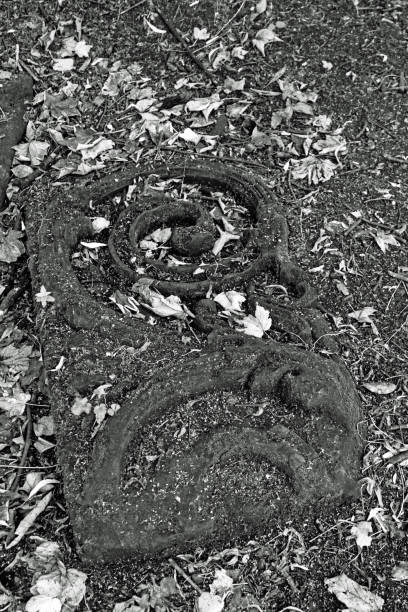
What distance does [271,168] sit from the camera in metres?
3.83

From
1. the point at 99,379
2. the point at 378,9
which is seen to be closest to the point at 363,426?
the point at 99,379

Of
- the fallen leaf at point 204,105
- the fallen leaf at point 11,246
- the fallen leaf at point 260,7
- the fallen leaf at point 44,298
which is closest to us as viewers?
the fallen leaf at point 44,298

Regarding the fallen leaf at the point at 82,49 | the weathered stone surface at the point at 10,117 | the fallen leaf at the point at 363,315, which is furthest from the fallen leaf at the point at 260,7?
the fallen leaf at the point at 363,315

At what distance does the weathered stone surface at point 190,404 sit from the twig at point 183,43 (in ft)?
5.11

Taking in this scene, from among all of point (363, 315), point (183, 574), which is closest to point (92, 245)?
point (363, 315)

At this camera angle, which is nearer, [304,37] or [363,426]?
[363,426]

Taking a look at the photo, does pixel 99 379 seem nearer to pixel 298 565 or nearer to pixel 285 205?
pixel 298 565

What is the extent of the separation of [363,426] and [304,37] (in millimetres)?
2898

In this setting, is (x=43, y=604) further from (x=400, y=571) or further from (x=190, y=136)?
(x=190, y=136)

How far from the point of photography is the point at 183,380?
8.65 feet

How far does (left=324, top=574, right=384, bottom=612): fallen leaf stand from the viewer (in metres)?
2.37

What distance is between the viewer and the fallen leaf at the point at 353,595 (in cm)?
237

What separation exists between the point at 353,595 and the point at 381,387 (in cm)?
86

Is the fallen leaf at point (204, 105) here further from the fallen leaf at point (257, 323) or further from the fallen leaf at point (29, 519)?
the fallen leaf at point (29, 519)
